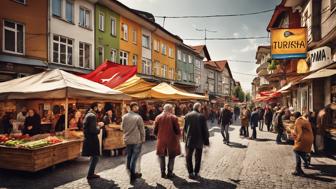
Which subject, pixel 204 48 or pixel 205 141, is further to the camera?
pixel 204 48

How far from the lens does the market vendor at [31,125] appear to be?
30.5ft

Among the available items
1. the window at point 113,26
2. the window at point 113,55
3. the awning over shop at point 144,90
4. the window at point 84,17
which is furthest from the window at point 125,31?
the awning over shop at point 144,90

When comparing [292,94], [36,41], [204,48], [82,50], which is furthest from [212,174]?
[204,48]

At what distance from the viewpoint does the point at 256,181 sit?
6.78 metres

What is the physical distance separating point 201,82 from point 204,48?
273 inches

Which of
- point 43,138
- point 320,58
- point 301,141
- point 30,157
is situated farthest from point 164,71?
point 30,157

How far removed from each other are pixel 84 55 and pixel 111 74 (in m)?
8.02

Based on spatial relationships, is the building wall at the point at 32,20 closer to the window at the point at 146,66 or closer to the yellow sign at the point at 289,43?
the yellow sign at the point at 289,43

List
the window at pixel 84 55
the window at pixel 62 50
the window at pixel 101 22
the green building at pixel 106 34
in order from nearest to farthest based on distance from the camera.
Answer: the window at pixel 62 50, the window at pixel 84 55, the green building at pixel 106 34, the window at pixel 101 22

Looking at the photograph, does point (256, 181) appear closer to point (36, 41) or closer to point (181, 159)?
point (181, 159)

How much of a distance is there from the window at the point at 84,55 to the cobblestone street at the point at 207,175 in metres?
12.3

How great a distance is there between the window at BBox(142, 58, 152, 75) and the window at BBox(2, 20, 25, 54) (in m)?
15.1

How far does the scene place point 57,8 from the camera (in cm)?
1805

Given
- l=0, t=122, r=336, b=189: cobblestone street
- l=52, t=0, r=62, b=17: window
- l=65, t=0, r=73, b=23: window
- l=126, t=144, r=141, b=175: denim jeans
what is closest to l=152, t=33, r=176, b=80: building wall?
l=65, t=0, r=73, b=23: window
